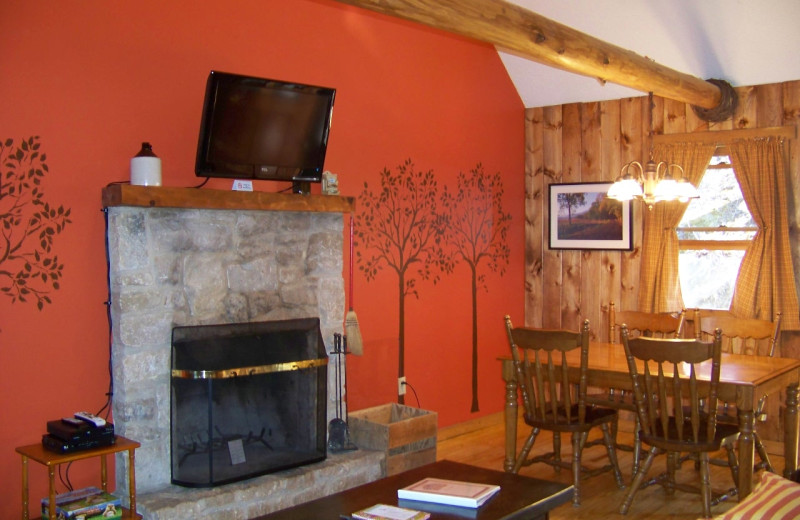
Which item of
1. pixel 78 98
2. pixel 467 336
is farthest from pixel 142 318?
pixel 467 336

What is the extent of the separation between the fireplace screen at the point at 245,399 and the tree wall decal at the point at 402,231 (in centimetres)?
83

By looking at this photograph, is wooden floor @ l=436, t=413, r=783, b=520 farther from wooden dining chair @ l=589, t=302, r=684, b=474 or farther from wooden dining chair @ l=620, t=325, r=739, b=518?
wooden dining chair @ l=589, t=302, r=684, b=474

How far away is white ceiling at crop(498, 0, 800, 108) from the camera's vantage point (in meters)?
4.52

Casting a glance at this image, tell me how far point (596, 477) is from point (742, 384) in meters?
1.18

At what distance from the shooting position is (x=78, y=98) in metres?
3.24

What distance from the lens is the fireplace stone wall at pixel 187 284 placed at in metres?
3.28

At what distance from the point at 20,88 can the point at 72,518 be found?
5.36 feet

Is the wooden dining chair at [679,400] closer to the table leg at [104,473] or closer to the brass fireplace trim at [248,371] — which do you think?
the brass fireplace trim at [248,371]

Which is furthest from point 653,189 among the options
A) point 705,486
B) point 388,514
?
point 388,514

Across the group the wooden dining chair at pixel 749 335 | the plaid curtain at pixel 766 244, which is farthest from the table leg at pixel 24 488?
the plaid curtain at pixel 766 244

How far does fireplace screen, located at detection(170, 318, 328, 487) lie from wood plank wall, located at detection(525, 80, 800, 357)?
98.1 inches

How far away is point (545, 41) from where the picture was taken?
3.51m

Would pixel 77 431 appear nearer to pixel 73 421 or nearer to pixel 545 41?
pixel 73 421

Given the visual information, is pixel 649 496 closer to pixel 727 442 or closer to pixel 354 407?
pixel 727 442
